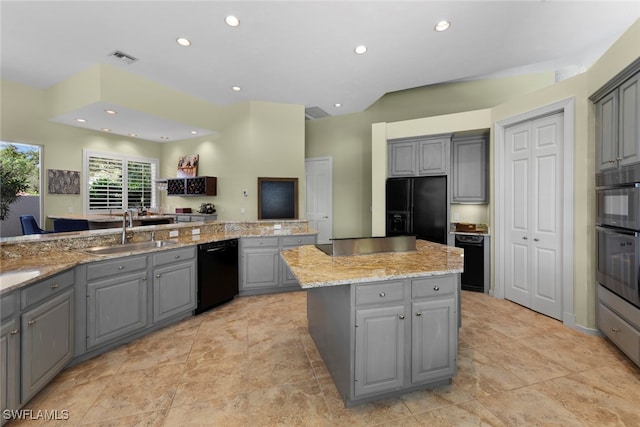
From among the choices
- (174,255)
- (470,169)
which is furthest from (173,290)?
(470,169)

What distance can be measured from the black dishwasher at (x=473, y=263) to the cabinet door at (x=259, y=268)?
277 centimetres

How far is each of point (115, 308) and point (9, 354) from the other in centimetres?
84

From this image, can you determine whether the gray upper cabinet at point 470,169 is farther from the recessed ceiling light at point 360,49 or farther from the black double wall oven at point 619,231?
the recessed ceiling light at point 360,49

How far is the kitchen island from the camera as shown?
1653 mm

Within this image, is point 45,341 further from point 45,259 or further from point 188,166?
point 188,166

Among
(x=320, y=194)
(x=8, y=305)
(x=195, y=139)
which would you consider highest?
(x=195, y=139)

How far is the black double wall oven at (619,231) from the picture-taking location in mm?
2061

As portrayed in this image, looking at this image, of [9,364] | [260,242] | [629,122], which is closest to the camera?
[9,364]

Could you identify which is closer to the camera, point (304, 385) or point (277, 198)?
point (304, 385)

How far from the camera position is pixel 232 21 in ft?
9.17

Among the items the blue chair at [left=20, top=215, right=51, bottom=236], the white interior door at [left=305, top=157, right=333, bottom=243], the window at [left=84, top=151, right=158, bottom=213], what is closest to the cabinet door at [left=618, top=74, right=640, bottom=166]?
the white interior door at [left=305, top=157, right=333, bottom=243]

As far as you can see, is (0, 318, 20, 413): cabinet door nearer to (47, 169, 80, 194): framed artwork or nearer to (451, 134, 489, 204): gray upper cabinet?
(451, 134, 489, 204): gray upper cabinet

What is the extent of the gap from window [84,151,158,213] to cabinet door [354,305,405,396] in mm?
5936

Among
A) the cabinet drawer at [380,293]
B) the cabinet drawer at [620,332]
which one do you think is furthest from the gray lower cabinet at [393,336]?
the cabinet drawer at [620,332]
